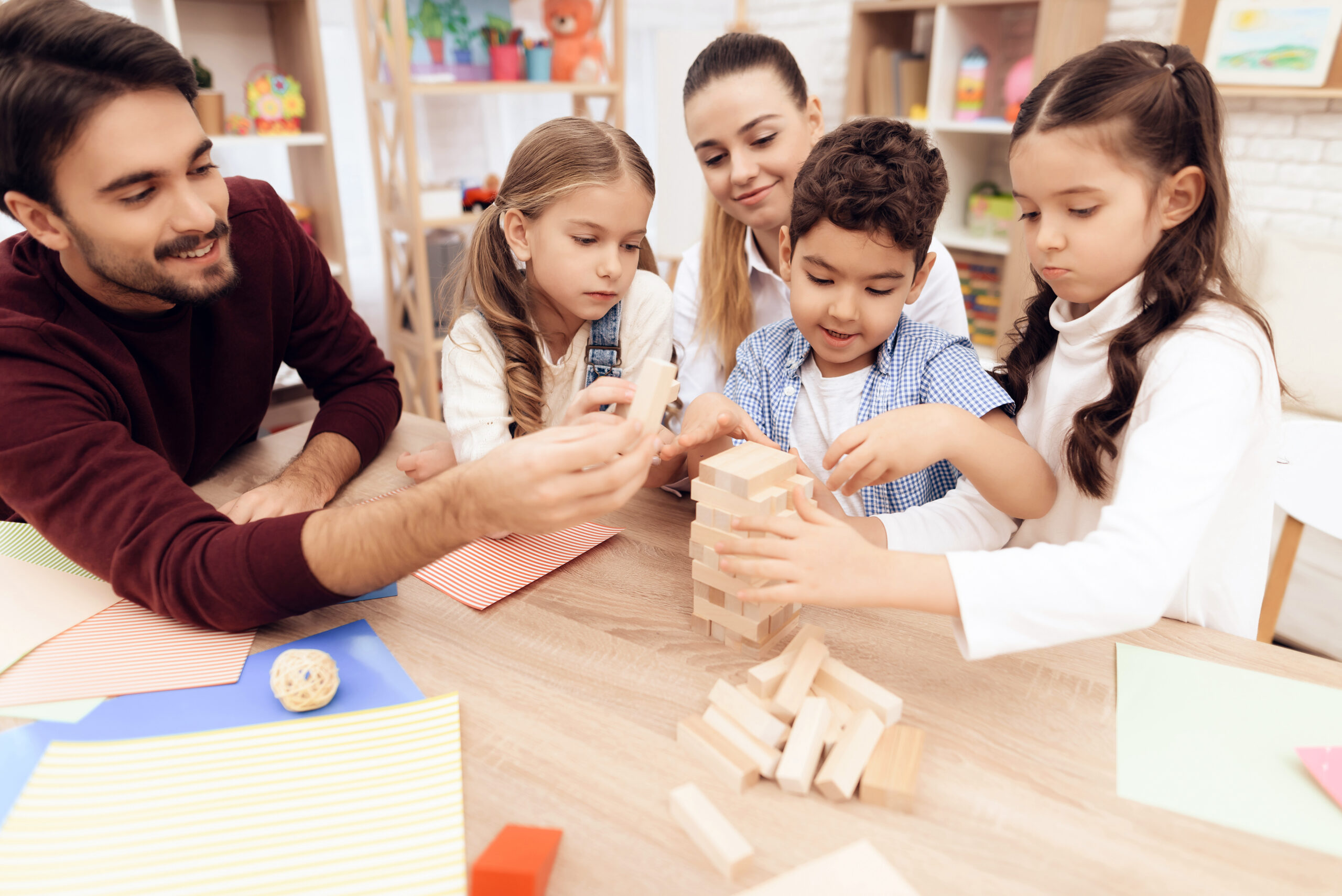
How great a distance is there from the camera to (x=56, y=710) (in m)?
0.90

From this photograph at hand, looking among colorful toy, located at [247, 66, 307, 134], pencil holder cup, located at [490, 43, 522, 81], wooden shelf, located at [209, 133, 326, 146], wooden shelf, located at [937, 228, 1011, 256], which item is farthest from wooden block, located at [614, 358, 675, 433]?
wooden shelf, located at [937, 228, 1011, 256]

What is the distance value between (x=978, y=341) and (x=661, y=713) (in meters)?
3.53

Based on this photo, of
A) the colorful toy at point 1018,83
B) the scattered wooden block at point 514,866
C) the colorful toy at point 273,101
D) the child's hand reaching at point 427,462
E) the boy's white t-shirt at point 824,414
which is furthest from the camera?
the colorful toy at point 1018,83

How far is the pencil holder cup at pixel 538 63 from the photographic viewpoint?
3361mm

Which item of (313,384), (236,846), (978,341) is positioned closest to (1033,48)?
(978,341)

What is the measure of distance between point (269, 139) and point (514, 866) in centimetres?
295

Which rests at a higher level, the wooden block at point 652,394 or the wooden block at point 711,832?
the wooden block at point 652,394

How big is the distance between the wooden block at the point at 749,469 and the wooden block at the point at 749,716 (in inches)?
8.6

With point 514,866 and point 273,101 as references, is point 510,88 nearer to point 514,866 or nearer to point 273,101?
point 273,101

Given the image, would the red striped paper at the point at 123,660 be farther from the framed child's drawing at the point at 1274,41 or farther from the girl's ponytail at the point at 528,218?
the framed child's drawing at the point at 1274,41

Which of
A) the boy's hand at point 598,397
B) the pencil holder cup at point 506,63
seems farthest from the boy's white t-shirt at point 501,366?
the pencil holder cup at point 506,63

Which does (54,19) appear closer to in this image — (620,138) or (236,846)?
(620,138)

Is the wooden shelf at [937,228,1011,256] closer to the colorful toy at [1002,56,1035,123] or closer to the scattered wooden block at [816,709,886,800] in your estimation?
the colorful toy at [1002,56,1035,123]

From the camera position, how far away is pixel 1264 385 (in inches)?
41.3
